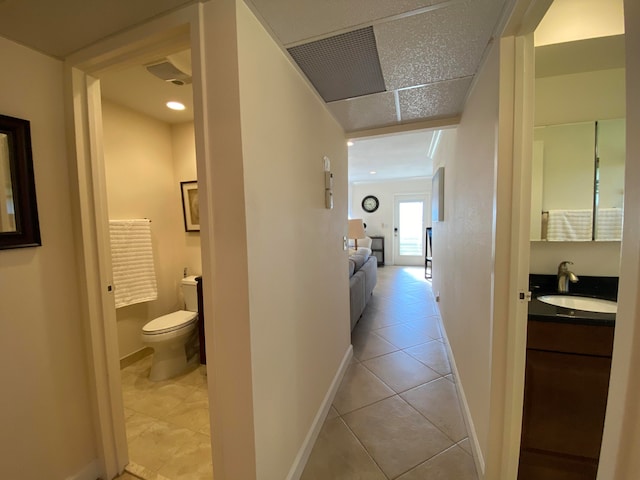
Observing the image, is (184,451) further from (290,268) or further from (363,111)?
(363,111)

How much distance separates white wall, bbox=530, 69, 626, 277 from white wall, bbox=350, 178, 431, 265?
5.71 m

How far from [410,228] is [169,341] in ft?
21.2

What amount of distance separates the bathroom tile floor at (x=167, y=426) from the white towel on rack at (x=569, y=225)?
7.68 feet

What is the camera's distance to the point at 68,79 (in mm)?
1221

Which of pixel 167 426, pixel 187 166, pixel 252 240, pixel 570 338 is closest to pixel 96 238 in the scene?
pixel 252 240

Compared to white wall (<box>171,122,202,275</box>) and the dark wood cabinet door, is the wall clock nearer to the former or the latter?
white wall (<box>171,122,202,275</box>)

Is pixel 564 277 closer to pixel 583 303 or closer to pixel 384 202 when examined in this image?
pixel 583 303

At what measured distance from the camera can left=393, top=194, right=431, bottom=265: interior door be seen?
280 inches

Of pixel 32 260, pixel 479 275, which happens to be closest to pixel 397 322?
pixel 479 275

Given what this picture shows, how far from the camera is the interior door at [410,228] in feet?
23.3

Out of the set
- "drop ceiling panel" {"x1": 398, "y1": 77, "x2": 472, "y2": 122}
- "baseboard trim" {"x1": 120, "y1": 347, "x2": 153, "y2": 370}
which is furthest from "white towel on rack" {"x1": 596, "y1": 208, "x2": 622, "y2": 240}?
"baseboard trim" {"x1": 120, "y1": 347, "x2": 153, "y2": 370}

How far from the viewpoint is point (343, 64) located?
1308 mm

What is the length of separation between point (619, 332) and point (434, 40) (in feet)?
4.02

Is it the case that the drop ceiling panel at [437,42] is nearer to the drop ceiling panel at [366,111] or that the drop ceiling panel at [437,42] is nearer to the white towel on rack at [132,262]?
the drop ceiling panel at [366,111]
